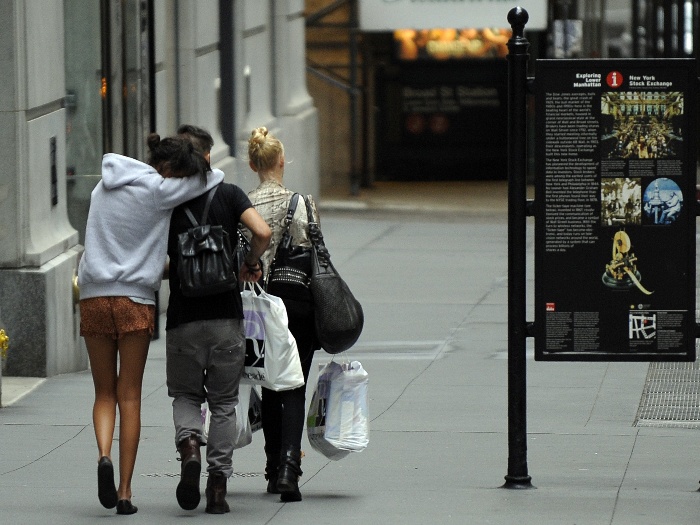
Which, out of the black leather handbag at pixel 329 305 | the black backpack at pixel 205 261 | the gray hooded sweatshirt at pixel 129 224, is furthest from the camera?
the black leather handbag at pixel 329 305

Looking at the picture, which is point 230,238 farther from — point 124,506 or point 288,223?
point 124,506

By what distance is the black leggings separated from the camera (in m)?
6.53

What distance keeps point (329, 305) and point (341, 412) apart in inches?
20.1

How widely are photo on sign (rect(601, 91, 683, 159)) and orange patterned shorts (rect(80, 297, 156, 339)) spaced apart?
6.84 feet

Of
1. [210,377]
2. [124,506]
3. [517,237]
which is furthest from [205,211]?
[517,237]

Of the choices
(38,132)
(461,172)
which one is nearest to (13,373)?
(38,132)

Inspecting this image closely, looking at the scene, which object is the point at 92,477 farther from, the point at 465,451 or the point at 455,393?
the point at 455,393

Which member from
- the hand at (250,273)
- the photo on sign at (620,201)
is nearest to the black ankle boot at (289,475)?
the hand at (250,273)

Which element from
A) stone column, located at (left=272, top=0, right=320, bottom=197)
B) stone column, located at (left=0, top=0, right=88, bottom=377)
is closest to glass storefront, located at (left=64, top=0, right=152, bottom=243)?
stone column, located at (left=0, top=0, right=88, bottom=377)

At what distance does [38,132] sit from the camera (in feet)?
31.3

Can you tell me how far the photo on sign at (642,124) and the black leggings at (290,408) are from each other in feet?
4.97

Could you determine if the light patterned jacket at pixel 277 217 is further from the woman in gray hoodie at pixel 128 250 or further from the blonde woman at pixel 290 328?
the woman in gray hoodie at pixel 128 250

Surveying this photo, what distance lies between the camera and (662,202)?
21.4 ft

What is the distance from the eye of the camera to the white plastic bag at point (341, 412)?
6.60 m
